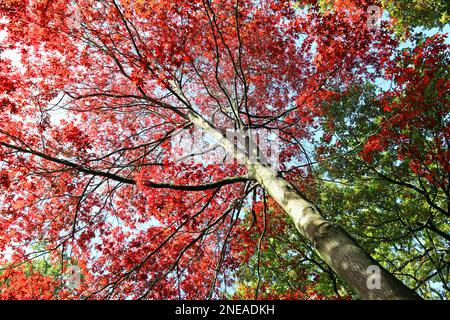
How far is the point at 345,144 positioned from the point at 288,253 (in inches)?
154

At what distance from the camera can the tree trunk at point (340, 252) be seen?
83.7 inches

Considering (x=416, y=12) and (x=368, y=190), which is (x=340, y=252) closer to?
(x=368, y=190)

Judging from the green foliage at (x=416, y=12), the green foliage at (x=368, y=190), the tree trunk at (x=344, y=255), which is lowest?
the tree trunk at (x=344, y=255)

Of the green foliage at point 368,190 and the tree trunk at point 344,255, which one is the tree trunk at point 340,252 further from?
the green foliage at point 368,190

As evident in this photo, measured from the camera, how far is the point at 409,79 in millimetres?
5660

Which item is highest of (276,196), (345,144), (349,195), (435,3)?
(435,3)

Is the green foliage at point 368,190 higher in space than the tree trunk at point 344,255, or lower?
higher

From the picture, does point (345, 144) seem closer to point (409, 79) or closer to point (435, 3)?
point (409, 79)

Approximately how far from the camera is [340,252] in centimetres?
250

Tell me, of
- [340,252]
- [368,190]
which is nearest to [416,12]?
[368,190]

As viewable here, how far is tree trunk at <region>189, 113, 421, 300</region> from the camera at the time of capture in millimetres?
2126

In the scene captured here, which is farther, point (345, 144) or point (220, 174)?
point (345, 144)

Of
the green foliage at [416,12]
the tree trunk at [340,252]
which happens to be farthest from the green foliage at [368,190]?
the tree trunk at [340,252]
